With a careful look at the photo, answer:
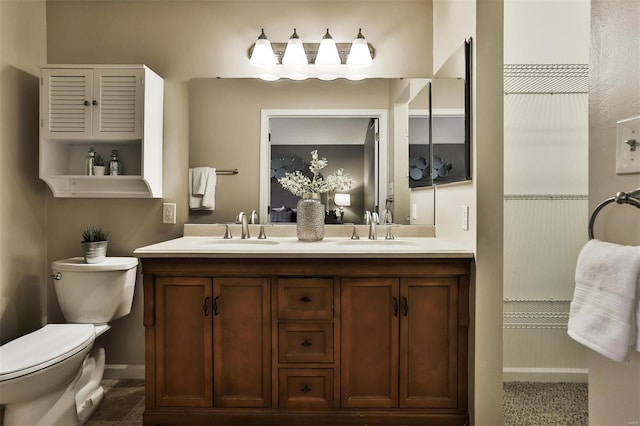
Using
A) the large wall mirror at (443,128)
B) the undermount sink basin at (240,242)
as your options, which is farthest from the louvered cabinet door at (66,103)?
the large wall mirror at (443,128)

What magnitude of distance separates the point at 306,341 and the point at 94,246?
4.47ft

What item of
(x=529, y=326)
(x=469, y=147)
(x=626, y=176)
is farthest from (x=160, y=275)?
(x=529, y=326)

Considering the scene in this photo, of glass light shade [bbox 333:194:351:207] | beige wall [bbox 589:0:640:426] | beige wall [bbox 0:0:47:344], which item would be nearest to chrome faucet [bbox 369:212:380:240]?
glass light shade [bbox 333:194:351:207]

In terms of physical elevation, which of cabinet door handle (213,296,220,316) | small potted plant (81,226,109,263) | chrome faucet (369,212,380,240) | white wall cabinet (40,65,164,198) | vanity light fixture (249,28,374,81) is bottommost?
cabinet door handle (213,296,220,316)

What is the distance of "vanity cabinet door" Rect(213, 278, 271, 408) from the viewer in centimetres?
193

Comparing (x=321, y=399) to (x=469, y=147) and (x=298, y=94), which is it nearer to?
(x=469, y=147)

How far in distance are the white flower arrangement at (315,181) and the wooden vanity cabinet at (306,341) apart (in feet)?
2.37

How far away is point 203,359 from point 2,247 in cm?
139

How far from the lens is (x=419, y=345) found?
192 centimetres

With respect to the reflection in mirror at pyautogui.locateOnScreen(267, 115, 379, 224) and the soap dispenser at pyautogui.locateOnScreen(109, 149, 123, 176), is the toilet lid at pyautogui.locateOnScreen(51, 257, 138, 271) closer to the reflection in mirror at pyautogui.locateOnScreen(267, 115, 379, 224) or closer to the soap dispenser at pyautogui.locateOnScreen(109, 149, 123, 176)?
the soap dispenser at pyautogui.locateOnScreen(109, 149, 123, 176)

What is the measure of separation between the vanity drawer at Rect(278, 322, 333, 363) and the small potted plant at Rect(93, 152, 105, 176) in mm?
1491

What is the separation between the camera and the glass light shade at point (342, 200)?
2.55 meters

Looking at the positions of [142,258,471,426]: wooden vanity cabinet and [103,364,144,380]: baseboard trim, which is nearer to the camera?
[142,258,471,426]: wooden vanity cabinet

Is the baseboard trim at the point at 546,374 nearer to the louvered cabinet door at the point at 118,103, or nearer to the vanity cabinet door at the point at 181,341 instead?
the vanity cabinet door at the point at 181,341
